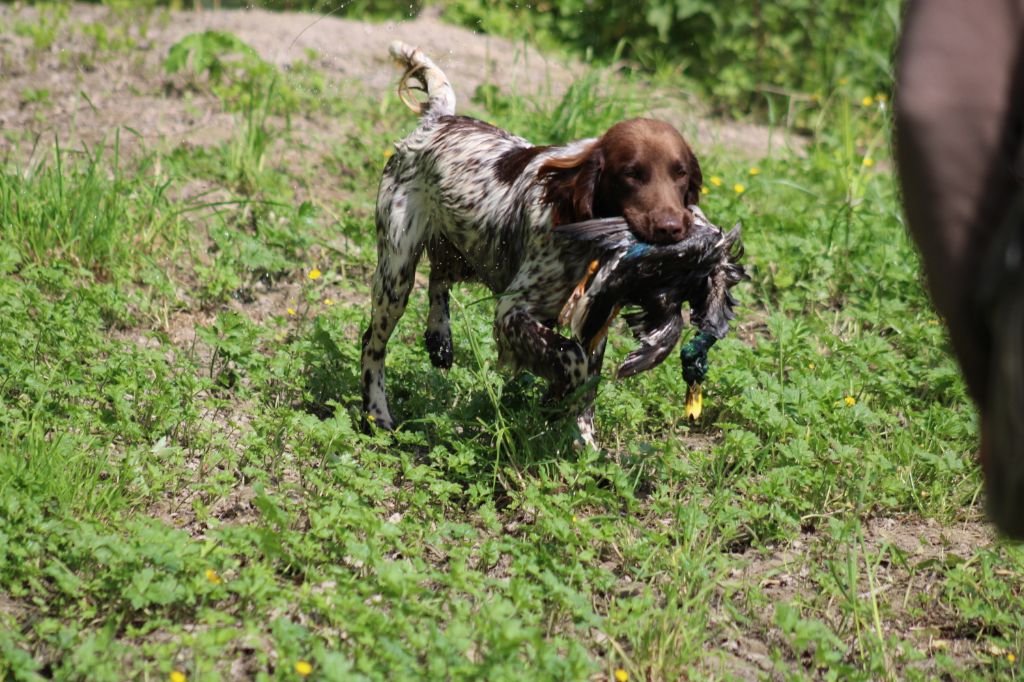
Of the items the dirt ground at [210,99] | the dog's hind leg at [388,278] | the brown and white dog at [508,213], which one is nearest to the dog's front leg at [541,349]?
the brown and white dog at [508,213]

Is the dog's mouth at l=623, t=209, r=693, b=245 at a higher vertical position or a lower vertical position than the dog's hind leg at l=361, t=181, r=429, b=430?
higher

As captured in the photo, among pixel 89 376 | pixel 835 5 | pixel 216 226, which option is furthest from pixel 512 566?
pixel 835 5

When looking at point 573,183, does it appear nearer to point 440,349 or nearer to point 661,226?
point 661,226

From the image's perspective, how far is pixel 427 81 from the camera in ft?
17.1

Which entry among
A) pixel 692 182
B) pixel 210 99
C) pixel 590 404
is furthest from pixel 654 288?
pixel 210 99

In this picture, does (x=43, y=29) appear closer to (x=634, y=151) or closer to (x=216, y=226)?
(x=216, y=226)

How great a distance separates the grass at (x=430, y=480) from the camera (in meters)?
3.15

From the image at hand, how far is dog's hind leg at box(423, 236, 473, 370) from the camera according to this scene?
16.6 feet

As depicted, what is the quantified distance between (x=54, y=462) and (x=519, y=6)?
267 inches

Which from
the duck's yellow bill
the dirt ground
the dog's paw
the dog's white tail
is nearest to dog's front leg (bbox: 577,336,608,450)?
the duck's yellow bill

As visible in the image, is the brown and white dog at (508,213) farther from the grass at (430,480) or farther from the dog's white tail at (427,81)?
the grass at (430,480)

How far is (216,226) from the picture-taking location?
246 inches

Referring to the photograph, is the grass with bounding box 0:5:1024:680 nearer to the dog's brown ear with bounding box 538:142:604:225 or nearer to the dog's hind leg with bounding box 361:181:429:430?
the dog's hind leg with bounding box 361:181:429:430

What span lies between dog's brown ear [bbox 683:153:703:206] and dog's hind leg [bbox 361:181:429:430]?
122cm
